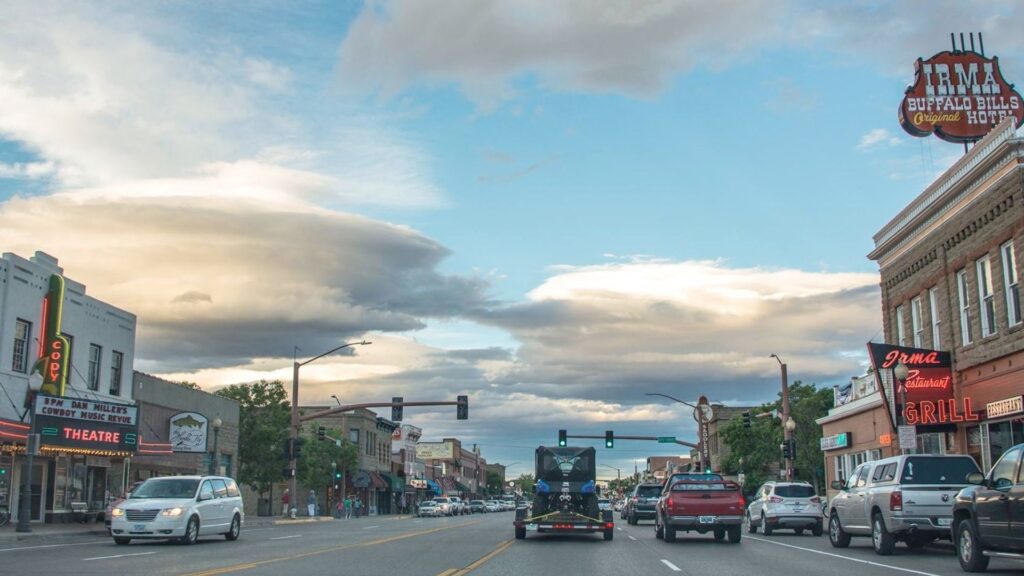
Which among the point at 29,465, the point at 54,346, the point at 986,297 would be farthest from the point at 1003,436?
the point at 54,346

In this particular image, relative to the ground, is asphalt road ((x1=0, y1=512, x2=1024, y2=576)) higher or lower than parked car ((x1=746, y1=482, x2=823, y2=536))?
lower

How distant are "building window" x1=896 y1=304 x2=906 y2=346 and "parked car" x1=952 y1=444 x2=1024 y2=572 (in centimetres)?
2262

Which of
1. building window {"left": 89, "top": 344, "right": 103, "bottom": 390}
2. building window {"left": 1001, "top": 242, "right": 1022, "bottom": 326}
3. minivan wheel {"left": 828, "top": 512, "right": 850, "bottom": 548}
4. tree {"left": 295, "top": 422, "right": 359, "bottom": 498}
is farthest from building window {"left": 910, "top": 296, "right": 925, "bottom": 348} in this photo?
tree {"left": 295, "top": 422, "right": 359, "bottom": 498}

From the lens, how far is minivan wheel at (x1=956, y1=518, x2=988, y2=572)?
1524 cm

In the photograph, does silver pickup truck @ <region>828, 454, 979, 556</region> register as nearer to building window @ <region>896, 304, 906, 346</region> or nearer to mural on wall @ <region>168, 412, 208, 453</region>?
building window @ <region>896, 304, 906, 346</region>

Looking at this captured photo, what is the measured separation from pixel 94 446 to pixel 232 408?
20.5m

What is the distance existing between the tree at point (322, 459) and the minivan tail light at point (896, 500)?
54811 millimetres

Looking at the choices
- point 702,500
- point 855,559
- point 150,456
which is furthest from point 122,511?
point 150,456

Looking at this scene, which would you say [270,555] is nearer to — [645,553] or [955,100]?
[645,553]

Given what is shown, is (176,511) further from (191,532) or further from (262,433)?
(262,433)

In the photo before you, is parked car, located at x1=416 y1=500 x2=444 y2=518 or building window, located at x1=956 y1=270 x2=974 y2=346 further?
parked car, located at x1=416 y1=500 x2=444 y2=518

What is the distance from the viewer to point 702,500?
25.0 m

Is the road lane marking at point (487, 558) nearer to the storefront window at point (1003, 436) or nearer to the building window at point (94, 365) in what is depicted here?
the storefront window at point (1003, 436)

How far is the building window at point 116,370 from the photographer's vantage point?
41.2 meters
